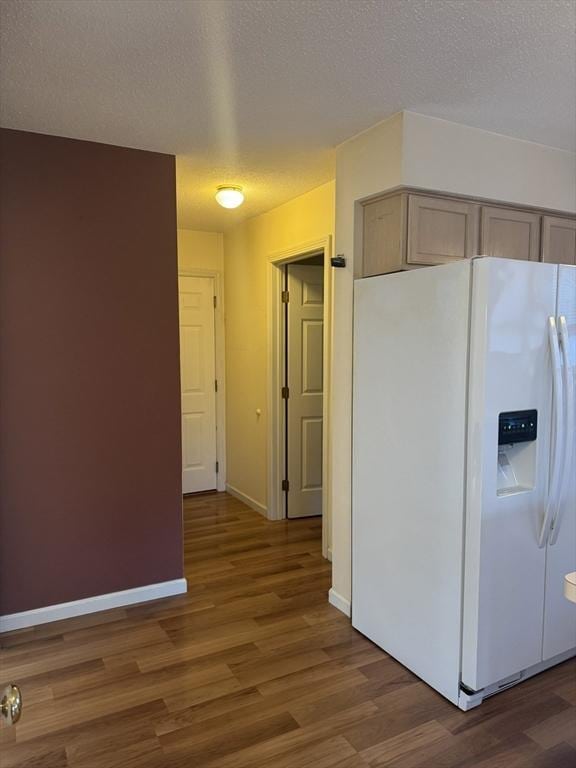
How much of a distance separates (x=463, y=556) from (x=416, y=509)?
29 cm

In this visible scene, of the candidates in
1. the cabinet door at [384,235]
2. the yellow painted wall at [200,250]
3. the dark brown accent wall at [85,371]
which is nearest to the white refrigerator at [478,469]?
the cabinet door at [384,235]

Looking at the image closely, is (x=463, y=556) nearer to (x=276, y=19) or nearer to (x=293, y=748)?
(x=293, y=748)

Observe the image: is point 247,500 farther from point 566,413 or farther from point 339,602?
point 566,413

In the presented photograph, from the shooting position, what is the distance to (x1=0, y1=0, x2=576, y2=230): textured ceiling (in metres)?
1.75

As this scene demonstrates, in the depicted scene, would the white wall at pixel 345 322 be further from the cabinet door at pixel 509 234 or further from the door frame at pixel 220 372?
the door frame at pixel 220 372

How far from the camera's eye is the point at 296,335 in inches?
178

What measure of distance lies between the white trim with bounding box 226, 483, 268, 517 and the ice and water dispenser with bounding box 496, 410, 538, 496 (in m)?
2.70

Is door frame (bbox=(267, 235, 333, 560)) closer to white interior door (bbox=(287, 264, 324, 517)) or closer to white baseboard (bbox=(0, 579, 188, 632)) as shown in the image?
white interior door (bbox=(287, 264, 324, 517))

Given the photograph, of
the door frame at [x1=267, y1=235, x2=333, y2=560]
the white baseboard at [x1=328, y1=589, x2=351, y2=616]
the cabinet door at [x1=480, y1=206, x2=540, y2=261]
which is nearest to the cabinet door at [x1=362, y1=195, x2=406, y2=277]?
the cabinet door at [x1=480, y1=206, x2=540, y2=261]

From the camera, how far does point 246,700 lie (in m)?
2.30

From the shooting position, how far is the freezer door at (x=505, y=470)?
6.94 feet

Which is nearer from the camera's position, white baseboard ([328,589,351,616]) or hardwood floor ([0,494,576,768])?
hardwood floor ([0,494,576,768])

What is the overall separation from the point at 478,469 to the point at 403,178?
1.37m

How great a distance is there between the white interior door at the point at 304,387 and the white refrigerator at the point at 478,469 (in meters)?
1.94
